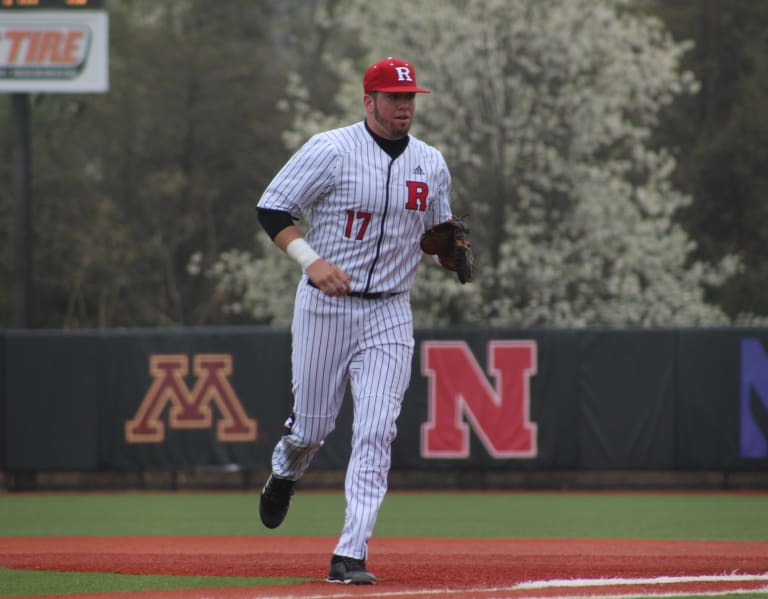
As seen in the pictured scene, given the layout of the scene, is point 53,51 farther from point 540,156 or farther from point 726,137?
point 726,137

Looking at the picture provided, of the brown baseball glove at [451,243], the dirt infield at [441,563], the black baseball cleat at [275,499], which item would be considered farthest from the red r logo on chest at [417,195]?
the dirt infield at [441,563]

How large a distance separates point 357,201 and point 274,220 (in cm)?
37

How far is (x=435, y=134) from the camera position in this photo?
23.9 meters

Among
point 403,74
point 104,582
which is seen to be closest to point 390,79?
point 403,74

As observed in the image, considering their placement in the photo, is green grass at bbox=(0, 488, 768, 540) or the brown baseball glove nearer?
the brown baseball glove

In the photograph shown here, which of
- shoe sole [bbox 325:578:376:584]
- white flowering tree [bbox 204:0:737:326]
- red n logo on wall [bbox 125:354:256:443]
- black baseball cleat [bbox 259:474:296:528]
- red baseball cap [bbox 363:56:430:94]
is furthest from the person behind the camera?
white flowering tree [bbox 204:0:737:326]

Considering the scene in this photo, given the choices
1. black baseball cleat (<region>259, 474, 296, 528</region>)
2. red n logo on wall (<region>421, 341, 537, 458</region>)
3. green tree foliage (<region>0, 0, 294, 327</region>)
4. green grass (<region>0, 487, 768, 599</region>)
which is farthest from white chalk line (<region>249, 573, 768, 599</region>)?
green tree foliage (<region>0, 0, 294, 327</region>)

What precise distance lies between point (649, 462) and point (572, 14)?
11213 millimetres

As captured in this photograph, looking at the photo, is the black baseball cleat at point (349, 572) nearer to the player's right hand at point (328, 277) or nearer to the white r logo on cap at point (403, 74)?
the player's right hand at point (328, 277)

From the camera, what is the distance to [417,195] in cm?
609

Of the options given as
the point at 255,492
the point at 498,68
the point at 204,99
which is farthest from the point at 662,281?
the point at 204,99

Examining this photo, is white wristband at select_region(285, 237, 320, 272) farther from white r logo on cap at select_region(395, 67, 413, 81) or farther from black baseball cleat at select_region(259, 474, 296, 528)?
black baseball cleat at select_region(259, 474, 296, 528)

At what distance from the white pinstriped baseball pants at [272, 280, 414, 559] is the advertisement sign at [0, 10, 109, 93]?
32.7 ft

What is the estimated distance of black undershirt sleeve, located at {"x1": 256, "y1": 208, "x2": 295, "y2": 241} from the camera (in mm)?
6039
